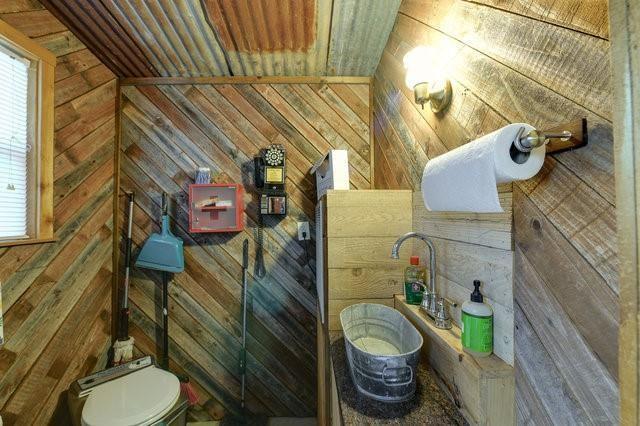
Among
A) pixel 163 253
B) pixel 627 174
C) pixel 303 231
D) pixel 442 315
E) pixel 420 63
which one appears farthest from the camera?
pixel 303 231

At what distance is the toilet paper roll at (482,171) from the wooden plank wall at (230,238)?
1.29 metres

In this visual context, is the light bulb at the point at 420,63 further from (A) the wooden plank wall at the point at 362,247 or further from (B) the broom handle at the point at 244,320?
(B) the broom handle at the point at 244,320

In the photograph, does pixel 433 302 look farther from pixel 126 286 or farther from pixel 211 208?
pixel 126 286

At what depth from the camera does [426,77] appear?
1.09 m

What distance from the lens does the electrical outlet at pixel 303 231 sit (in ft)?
6.38

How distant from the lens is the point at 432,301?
3.40ft

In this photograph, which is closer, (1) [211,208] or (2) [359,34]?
(2) [359,34]

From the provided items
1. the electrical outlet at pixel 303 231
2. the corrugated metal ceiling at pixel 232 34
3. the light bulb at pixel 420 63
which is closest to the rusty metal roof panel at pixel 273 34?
the corrugated metal ceiling at pixel 232 34

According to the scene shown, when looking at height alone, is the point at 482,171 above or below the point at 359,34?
below

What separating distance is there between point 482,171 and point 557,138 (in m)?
0.14

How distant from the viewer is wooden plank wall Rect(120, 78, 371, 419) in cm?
195

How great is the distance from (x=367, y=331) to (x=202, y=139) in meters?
1.72

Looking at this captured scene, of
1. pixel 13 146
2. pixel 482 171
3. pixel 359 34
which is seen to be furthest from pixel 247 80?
pixel 482 171

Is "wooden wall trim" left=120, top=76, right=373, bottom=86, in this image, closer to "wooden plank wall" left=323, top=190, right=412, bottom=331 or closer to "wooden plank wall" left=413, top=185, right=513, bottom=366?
"wooden plank wall" left=323, top=190, right=412, bottom=331
